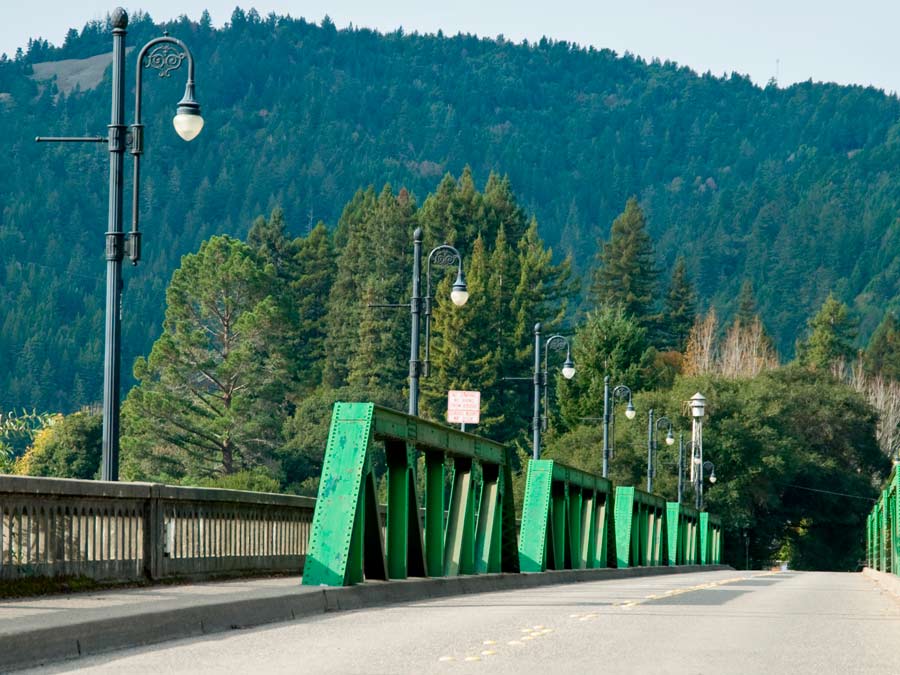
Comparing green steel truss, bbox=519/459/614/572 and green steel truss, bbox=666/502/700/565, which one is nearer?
green steel truss, bbox=519/459/614/572

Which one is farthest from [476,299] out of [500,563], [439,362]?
[500,563]

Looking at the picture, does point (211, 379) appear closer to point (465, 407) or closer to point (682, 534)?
point (682, 534)

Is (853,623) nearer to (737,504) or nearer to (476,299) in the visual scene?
(737,504)

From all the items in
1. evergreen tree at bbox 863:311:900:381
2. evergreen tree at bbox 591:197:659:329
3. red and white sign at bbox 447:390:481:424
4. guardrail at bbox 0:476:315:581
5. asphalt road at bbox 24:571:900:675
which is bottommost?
asphalt road at bbox 24:571:900:675

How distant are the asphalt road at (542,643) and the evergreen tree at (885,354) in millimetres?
170199

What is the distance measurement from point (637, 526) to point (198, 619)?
34291 mm

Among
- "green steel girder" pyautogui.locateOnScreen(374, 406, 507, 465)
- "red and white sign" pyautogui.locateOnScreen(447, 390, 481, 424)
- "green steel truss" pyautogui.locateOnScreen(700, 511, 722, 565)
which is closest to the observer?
"green steel girder" pyautogui.locateOnScreen(374, 406, 507, 465)

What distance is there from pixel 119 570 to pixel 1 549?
2465 millimetres

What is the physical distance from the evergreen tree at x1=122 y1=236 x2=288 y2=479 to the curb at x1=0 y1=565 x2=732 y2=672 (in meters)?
90.0

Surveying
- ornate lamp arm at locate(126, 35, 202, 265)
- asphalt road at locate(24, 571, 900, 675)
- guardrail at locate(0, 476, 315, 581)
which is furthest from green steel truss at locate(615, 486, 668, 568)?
asphalt road at locate(24, 571, 900, 675)

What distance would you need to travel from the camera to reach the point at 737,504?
102562 mm

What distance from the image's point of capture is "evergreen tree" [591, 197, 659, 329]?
16988cm

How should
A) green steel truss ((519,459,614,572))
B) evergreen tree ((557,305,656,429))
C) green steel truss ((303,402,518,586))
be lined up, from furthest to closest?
evergreen tree ((557,305,656,429)), green steel truss ((519,459,614,572)), green steel truss ((303,402,518,586))

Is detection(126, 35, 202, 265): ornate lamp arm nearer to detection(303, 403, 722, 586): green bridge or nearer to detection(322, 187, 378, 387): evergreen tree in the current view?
detection(303, 403, 722, 586): green bridge
